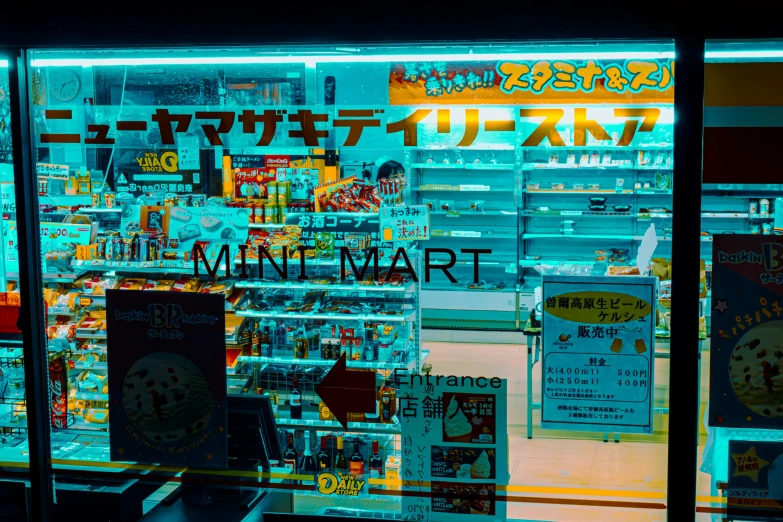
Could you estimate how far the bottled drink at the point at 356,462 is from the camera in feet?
10.6

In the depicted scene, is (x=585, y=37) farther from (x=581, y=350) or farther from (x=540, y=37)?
(x=581, y=350)

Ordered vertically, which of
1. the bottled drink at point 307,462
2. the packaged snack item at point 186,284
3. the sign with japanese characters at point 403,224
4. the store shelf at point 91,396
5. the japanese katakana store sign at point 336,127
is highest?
the japanese katakana store sign at point 336,127

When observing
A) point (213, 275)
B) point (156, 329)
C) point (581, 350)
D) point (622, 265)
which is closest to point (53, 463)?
point (156, 329)

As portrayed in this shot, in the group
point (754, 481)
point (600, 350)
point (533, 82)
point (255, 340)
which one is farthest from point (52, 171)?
point (754, 481)

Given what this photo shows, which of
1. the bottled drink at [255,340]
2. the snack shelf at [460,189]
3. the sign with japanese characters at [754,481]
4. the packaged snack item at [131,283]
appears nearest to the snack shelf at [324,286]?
the packaged snack item at [131,283]

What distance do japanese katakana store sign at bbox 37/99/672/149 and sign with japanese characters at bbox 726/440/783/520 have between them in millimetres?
1199

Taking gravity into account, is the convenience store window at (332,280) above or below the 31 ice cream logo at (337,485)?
above

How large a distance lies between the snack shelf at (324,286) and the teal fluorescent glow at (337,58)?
0.86 meters

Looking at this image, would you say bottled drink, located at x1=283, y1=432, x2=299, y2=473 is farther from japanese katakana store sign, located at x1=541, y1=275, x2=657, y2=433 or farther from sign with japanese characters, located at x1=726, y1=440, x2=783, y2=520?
sign with japanese characters, located at x1=726, y1=440, x2=783, y2=520

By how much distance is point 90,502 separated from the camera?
2984 millimetres

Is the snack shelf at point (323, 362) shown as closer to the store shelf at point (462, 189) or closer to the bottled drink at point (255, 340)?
the bottled drink at point (255, 340)

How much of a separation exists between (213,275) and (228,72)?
79cm

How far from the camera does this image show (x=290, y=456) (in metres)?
3.32

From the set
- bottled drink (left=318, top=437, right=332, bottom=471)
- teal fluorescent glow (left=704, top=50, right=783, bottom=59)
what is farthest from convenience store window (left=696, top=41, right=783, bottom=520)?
bottled drink (left=318, top=437, right=332, bottom=471)
